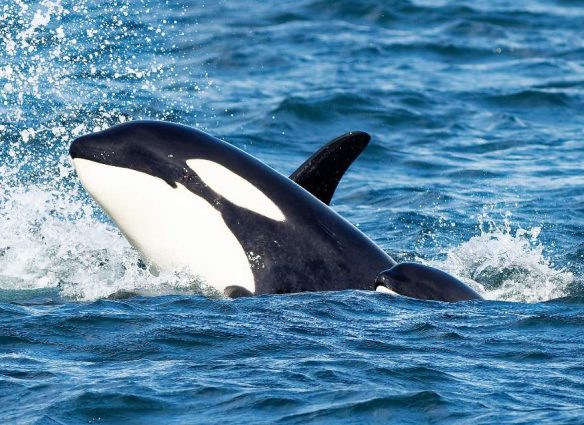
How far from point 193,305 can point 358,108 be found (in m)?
11.4

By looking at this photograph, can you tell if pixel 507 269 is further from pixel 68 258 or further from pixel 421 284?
pixel 68 258

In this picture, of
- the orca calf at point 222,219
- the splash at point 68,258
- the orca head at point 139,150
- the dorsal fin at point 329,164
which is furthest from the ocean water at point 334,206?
the dorsal fin at point 329,164

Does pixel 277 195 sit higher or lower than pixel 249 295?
higher

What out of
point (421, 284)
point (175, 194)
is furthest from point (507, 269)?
point (175, 194)

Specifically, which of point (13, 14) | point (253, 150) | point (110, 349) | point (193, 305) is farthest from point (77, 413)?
point (13, 14)

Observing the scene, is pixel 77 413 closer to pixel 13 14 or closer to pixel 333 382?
pixel 333 382

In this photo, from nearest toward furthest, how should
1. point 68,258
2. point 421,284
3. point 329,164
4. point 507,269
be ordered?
point 421,284 → point 329,164 → point 68,258 → point 507,269

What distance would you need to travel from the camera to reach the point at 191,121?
60.0 feet

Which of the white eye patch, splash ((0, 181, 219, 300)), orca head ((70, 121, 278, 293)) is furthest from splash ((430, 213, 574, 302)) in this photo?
splash ((0, 181, 219, 300))

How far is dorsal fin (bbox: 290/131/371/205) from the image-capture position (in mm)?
9812

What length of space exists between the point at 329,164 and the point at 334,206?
551cm

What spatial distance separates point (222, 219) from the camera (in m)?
9.38

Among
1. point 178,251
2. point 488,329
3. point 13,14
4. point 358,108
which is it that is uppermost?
point 13,14

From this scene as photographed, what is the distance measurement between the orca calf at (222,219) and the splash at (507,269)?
1.53 m
